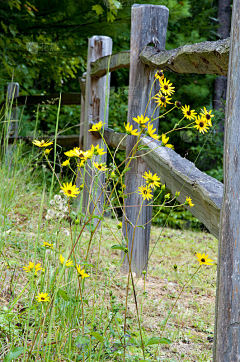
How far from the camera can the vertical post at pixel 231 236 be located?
0.89 m

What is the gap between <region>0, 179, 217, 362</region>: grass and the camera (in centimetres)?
123

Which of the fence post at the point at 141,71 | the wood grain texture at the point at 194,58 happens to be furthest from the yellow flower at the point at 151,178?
the fence post at the point at 141,71

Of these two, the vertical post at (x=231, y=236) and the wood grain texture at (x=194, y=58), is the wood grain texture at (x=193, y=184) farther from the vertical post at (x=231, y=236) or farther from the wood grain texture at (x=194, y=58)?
the wood grain texture at (x=194, y=58)

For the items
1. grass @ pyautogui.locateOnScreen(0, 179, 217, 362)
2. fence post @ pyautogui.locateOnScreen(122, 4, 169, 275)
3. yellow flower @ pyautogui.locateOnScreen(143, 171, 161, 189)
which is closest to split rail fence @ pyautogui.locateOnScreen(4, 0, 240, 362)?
fence post @ pyautogui.locateOnScreen(122, 4, 169, 275)

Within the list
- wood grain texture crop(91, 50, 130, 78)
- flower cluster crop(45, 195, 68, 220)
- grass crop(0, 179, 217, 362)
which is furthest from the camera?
wood grain texture crop(91, 50, 130, 78)

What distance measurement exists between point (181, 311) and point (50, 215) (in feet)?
4.46

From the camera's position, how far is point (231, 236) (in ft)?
2.98

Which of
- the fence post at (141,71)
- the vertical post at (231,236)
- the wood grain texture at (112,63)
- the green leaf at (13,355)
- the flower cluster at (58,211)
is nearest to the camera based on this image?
the vertical post at (231,236)

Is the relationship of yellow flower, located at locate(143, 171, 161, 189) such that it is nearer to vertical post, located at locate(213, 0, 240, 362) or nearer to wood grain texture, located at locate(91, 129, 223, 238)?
wood grain texture, located at locate(91, 129, 223, 238)

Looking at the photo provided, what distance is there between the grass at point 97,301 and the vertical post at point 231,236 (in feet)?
0.92

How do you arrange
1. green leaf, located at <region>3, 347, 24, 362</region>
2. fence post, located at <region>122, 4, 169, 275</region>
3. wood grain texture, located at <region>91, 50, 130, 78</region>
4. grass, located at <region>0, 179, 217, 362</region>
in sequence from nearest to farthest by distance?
green leaf, located at <region>3, 347, 24, 362</region> < grass, located at <region>0, 179, 217, 362</region> < fence post, located at <region>122, 4, 169, 275</region> < wood grain texture, located at <region>91, 50, 130, 78</region>

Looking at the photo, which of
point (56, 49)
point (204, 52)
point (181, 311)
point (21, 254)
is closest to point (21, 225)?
point (21, 254)

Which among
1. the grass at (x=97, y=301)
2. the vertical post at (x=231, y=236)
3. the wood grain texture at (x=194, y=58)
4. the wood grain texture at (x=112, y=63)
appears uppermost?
the wood grain texture at (x=112, y=63)

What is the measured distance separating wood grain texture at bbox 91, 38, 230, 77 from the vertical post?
297mm
